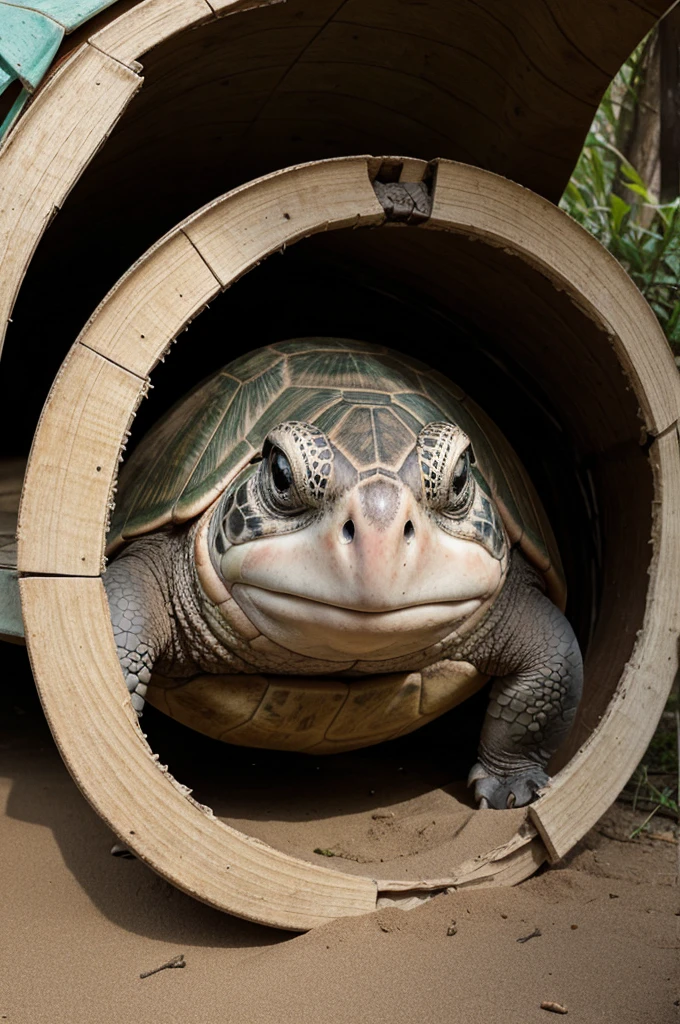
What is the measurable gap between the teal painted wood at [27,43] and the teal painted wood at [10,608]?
54.5 inches

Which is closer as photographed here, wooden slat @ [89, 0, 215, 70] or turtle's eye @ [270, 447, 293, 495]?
wooden slat @ [89, 0, 215, 70]

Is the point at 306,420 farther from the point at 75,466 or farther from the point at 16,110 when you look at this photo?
the point at 16,110

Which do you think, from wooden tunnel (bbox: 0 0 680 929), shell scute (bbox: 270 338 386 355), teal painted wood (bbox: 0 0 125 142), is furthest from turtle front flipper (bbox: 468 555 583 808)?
teal painted wood (bbox: 0 0 125 142)

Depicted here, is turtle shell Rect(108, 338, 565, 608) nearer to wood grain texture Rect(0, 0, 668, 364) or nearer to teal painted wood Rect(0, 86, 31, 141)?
wood grain texture Rect(0, 0, 668, 364)

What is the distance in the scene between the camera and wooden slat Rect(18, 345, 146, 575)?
7.99ft

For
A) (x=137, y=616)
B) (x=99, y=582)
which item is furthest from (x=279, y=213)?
(x=137, y=616)

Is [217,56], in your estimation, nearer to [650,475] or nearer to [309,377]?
[309,377]

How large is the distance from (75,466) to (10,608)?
2.20 ft

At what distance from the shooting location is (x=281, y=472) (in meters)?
2.89

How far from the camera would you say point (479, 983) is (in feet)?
7.79

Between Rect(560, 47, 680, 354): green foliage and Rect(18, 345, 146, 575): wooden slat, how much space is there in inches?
110

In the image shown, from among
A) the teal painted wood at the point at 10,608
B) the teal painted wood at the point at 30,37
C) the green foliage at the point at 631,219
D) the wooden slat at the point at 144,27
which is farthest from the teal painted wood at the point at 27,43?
the green foliage at the point at 631,219

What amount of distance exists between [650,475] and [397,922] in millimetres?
1727

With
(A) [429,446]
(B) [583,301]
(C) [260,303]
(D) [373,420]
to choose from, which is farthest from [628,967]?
(C) [260,303]
